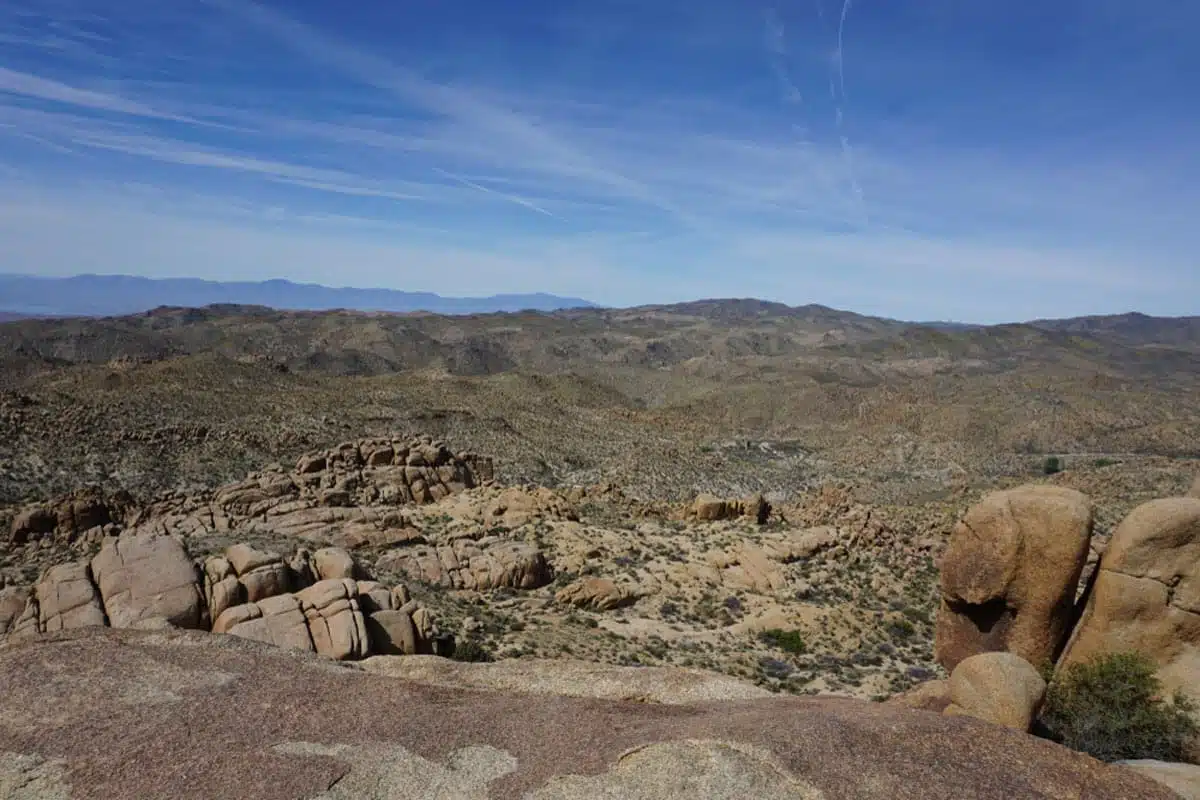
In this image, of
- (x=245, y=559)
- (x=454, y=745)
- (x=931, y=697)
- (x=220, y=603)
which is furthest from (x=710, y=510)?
(x=454, y=745)

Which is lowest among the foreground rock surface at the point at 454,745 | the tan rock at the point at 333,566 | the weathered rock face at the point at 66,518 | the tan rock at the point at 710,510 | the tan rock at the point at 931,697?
the weathered rock face at the point at 66,518

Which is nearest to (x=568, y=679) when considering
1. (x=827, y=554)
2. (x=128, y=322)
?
(x=827, y=554)

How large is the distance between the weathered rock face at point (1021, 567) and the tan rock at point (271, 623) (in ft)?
54.7

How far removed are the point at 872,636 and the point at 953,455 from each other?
54965 mm

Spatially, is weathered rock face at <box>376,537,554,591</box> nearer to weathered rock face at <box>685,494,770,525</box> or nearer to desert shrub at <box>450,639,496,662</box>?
desert shrub at <box>450,639,496,662</box>

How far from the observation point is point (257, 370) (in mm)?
77500

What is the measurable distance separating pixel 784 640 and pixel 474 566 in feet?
38.8

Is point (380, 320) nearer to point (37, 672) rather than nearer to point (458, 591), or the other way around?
point (458, 591)

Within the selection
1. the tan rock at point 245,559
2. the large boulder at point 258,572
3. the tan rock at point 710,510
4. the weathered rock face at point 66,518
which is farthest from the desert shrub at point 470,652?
the weathered rock face at point 66,518

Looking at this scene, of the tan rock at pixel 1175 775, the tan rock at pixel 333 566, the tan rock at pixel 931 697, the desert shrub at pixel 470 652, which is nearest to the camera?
the tan rock at pixel 1175 775

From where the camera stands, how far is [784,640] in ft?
85.1

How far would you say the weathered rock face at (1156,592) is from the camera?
688 inches

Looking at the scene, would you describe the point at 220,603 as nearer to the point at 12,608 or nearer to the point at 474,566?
the point at 12,608

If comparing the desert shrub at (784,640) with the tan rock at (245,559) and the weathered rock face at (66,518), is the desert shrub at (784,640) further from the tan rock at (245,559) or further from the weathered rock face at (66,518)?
the weathered rock face at (66,518)
